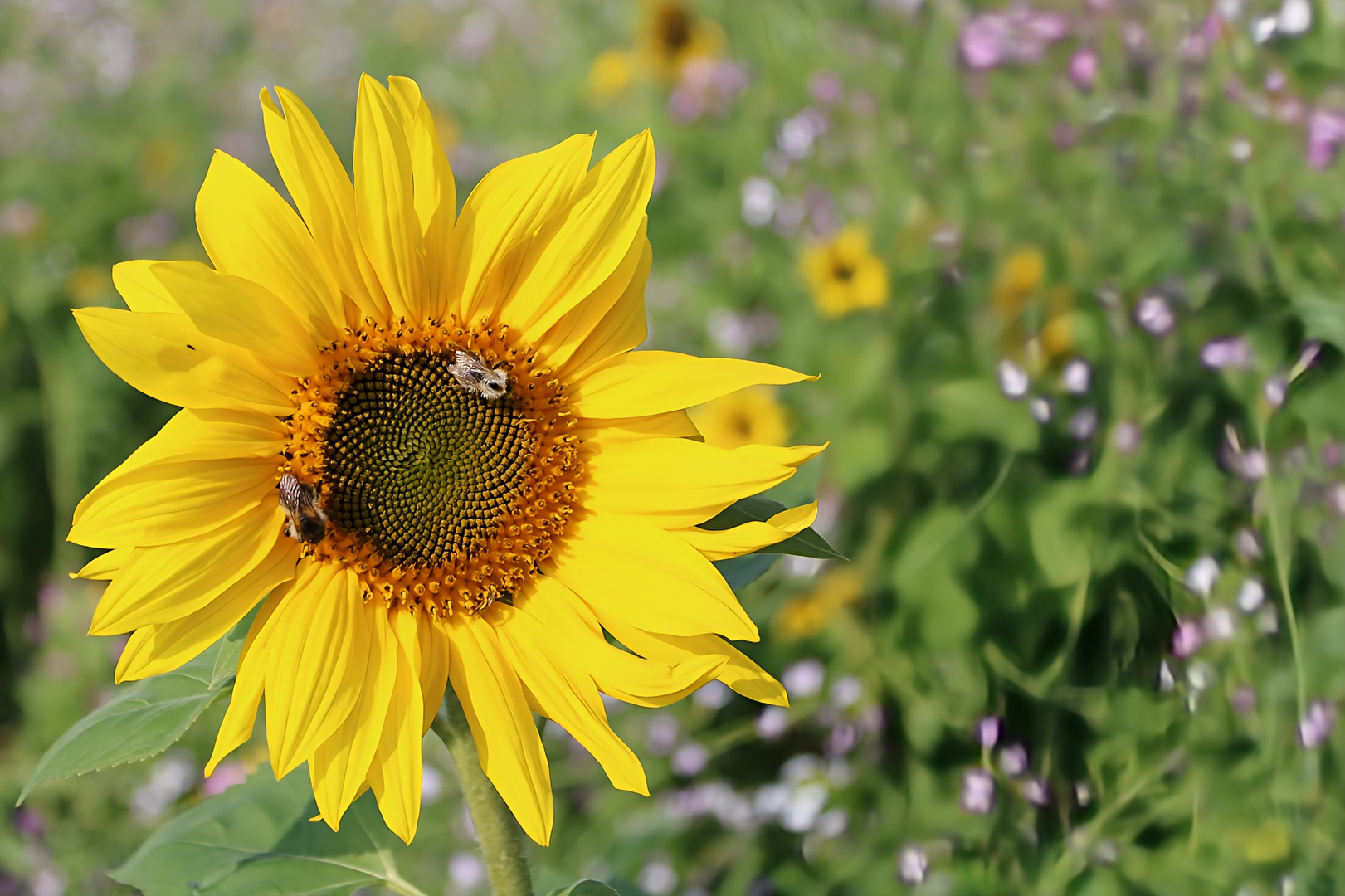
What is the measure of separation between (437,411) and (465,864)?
168 centimetres

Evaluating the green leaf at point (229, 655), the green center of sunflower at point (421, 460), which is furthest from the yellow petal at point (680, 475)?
the green leaf at point (229, 655)

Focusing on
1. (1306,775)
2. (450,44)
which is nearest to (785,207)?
(1306,775)

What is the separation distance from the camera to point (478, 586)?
1.33m

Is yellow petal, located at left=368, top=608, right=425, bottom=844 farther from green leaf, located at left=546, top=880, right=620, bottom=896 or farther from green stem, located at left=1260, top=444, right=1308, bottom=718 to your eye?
green stem, located at left=1260, top=444, right=1308, bottom=718

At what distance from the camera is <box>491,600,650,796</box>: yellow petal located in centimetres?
122

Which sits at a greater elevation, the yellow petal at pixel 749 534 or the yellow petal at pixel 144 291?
the yellow petal at pixel 144 291

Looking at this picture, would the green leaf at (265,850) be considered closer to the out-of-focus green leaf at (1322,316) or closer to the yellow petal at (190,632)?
the yellow petal at (190,632)

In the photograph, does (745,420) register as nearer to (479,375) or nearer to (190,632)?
(479,375)

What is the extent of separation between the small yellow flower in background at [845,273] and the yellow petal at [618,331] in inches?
74.2

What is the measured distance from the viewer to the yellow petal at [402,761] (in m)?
1.17

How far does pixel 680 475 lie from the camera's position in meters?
1.26

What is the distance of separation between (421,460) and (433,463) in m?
0.02

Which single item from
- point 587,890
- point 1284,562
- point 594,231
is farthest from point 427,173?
point 1284,562

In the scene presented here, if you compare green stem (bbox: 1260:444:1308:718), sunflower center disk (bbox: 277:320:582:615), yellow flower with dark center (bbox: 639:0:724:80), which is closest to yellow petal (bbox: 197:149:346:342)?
sunflower center disk (bbox: 277:320:582:615)
